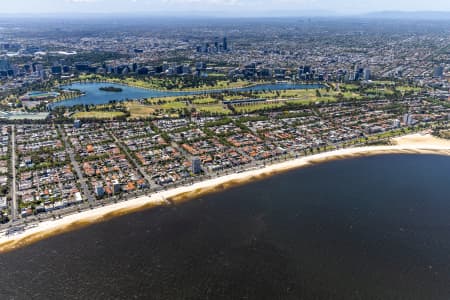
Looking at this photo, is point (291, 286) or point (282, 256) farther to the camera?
point (282, 256)

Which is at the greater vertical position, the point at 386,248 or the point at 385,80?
the point at 385,80

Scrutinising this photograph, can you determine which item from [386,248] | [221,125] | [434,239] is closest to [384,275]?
[386,248]

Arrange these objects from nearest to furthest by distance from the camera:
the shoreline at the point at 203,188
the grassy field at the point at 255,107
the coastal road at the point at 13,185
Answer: the shoreline at the point at 203,188, the coastal road at the point at 13,185, the grassy field at the point at 255,107

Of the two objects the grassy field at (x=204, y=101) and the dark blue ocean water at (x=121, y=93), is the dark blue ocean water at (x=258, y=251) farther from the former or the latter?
the dark blue ocean water at (x=121, y=93)

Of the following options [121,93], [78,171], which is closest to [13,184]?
[78,171]

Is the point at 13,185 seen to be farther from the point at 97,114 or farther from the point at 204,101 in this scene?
the point at 204,101

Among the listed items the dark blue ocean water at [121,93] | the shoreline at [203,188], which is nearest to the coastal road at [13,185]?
the shoreline at [203,188]

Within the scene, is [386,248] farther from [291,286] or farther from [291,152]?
[291,152]
